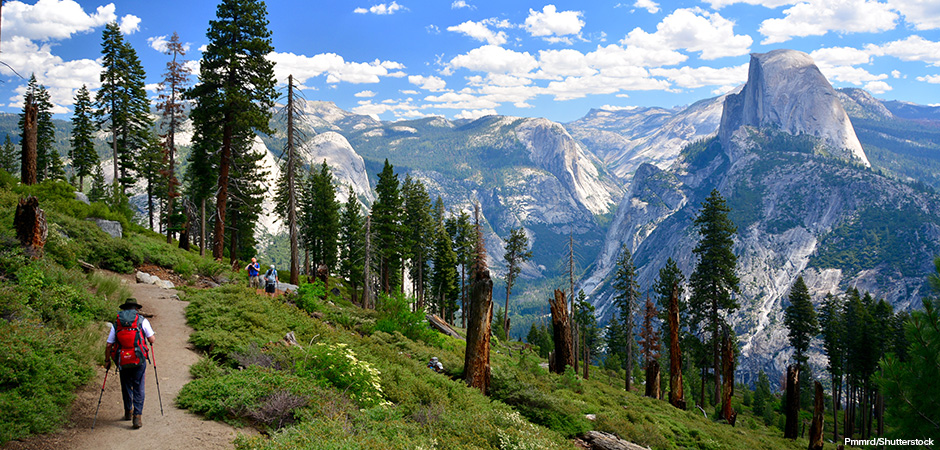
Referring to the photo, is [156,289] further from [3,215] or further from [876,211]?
[876,211]

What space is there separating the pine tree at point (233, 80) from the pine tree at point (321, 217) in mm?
21979

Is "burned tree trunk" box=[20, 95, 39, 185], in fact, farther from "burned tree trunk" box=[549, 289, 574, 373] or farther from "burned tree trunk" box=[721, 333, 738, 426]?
"burned tree trunk" box=[721, 333, 738, 426]

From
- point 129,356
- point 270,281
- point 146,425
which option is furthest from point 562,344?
point 129,356

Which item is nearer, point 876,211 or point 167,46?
point 167,46

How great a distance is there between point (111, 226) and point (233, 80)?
355 inches

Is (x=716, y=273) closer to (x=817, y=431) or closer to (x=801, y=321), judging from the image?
(x=817, y=431)

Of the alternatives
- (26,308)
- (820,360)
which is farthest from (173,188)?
(820,360)

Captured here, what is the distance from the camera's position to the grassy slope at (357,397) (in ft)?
23.8

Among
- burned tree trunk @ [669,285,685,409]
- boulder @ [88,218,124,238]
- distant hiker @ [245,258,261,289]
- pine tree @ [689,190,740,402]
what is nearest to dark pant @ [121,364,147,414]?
distant hiker @ [245,258,261,289]

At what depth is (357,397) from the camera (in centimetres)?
870

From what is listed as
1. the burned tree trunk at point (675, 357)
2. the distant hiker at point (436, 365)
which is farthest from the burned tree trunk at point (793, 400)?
the distant hiker at point (436, 365)

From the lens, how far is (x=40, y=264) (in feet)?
36.9

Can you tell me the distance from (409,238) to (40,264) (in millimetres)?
32120

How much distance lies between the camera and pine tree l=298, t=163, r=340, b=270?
148ft
